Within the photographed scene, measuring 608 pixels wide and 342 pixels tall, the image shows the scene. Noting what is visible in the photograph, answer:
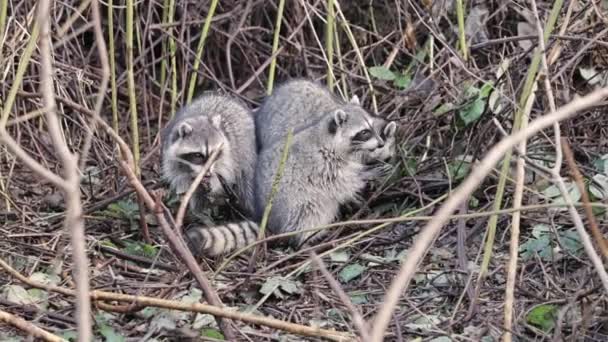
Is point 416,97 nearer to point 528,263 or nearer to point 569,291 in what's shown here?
point 528,263

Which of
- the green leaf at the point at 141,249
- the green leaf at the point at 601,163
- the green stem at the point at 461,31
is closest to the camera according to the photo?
the green leaf at the point at 601,163

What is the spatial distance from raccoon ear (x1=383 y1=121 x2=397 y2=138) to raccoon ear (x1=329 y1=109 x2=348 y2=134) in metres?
0.25

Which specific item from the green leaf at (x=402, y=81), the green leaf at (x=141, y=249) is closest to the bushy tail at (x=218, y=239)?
the green leaf at (x=141, y=249)

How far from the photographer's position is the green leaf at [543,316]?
425cm

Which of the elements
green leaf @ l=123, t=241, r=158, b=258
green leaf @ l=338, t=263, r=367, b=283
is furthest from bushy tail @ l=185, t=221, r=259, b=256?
green leaf @ l=338, t=263, r=367, b=283

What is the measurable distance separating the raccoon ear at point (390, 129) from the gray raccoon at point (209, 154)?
81 cm

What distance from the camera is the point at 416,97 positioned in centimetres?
650

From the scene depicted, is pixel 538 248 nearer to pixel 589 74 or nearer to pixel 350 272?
pixel 350 272

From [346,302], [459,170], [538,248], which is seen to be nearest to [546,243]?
[538,248]

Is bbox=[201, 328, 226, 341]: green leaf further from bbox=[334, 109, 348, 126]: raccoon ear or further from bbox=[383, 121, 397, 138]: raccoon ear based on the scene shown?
bbox=[383, 121, 397, 138]: raccoon ear

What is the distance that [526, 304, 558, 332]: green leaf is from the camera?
425 centimetres

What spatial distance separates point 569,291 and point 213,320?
1.53 meters

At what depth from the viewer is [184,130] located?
5.95 metres

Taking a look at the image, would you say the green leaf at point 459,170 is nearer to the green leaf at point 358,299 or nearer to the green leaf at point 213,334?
the green leaf at point 358,299
